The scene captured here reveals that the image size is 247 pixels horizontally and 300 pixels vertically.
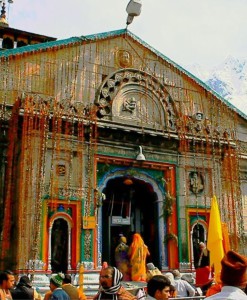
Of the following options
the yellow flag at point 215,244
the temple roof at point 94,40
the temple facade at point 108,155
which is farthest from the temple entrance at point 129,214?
the yellow flag at point 215,244

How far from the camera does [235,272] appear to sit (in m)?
3.56

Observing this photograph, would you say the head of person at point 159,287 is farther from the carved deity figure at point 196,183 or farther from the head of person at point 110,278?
the carved deity figure at point 196,183

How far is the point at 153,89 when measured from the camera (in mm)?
19156

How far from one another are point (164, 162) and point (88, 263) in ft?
16.0

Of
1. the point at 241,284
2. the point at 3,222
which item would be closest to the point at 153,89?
the point at 3,222

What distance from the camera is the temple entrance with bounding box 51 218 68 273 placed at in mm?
16031

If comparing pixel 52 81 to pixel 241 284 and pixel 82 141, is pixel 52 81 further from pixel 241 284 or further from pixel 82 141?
pixel 241 284

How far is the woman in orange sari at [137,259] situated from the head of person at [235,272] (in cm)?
1315

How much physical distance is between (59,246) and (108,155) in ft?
11.9

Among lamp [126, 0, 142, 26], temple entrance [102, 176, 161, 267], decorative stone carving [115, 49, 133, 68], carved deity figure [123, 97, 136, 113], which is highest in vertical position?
lamp [126, 0, 142, 26]

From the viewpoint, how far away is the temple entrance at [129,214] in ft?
59.9

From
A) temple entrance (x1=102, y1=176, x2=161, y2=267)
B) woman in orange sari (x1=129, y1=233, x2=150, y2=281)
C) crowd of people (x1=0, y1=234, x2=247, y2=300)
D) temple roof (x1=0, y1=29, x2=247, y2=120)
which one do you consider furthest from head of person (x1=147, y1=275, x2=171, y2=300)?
temple roof (x1=0, y1=29, x2=247, y2=120)

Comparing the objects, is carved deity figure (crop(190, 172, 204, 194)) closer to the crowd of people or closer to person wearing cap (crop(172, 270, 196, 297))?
the crowd of people

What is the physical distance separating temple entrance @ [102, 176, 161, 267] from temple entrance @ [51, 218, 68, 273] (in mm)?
2235
